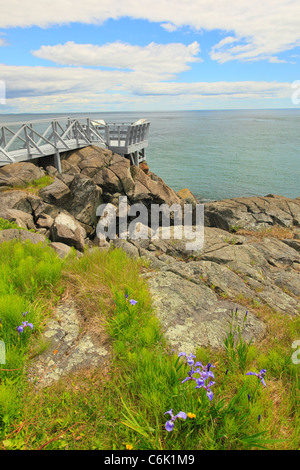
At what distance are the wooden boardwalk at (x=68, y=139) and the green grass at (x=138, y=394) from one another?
12.6 metres

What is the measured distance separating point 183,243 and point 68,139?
14317 millimetres

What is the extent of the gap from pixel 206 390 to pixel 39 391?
4.43ft

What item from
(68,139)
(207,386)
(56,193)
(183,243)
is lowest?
(183,243)

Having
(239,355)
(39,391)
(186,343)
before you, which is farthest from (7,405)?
(239,355)

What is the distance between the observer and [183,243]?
34.4 ft

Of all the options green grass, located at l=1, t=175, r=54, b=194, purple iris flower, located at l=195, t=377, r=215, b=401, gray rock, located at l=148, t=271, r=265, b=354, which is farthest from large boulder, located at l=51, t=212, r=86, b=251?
purple iris flower, located at l=195, t=377, r=215, b=401

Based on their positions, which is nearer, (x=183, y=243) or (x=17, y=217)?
(x=17, y=217)

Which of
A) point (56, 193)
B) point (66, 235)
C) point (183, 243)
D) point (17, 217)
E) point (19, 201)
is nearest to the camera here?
point (17, 217)

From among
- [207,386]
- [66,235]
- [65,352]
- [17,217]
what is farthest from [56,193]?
[207,386]

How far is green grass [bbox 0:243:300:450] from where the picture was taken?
194 centimetres

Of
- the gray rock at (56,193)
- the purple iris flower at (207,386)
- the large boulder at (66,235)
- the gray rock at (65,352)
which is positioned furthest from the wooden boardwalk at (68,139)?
the purple iris flower at (207,386)

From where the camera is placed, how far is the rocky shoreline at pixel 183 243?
383 centimetres

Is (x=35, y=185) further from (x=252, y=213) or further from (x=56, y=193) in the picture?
(x=252, y=213)
